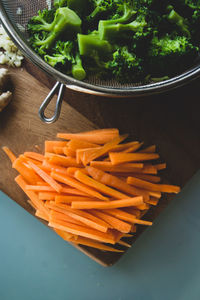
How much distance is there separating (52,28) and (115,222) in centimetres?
122

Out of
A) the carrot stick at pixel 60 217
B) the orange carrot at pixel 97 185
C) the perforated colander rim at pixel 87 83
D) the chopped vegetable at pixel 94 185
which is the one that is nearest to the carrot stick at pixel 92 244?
the chopped vegetable at pixel 94 185

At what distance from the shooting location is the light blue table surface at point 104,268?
2.50 metres

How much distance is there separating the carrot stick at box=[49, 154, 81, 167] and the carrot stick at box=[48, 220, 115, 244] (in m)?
0.37

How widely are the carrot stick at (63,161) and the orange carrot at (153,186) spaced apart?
1.21ft

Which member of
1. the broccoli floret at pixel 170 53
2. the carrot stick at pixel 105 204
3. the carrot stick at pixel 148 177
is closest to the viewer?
the broccoli floret at pixel 170 53

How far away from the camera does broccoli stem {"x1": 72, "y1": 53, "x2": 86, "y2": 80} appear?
187cm

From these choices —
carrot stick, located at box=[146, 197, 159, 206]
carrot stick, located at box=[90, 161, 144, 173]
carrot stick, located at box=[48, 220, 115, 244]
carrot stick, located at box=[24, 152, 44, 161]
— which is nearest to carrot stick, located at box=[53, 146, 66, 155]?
carrot stick, located at box=[24, 152, 44, 161]

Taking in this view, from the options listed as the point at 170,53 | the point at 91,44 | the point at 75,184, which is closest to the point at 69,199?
the point at 75,184

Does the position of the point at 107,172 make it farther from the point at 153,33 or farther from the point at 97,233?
the point at 153,33

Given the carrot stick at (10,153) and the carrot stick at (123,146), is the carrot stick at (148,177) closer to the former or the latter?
the carrot stick at (123,146)

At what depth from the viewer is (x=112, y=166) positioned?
2209 millimetres

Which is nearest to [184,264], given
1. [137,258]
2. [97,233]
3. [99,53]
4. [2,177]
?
[137,258]

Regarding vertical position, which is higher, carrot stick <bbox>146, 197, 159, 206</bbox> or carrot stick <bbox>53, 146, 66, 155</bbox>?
carrot stick <bbox>53, 146, 66, 155</bbox>

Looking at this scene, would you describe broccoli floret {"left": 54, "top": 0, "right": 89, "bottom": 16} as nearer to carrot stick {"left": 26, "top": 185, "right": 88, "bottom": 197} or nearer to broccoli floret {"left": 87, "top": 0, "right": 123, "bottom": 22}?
broccoli floret {"left": 87, "top": 0, "right": 123, "bottom": 22}
